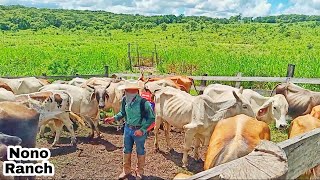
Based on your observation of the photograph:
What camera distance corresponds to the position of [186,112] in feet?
27.7

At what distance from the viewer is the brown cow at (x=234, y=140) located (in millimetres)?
4898

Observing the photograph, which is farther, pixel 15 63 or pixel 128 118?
pixel 15 63

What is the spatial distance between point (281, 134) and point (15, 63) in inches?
807

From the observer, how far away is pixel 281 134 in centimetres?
1063

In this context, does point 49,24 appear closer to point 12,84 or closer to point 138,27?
point 138,27

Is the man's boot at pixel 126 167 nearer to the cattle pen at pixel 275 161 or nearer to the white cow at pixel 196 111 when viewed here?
the white cow at pixel 196 111

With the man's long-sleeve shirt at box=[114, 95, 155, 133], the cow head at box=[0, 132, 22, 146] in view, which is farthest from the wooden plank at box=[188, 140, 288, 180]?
the man's long-sleeve shirt at box=[114, 95, 155, 133]

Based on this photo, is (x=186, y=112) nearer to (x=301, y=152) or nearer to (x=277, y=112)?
(x=277, y=112)

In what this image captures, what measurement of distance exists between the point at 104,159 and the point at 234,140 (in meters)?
4.37

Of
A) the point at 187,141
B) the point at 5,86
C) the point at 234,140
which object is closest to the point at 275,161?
the point at 234,140

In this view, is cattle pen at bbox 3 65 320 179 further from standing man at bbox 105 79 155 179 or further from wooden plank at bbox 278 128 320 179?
standing man at bbox 105 79 155 179

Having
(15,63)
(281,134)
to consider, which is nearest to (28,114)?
(281,134)

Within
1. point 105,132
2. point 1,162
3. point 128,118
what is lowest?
point 105,132

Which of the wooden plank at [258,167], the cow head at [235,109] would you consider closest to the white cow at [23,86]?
the cow head at [235,109]
